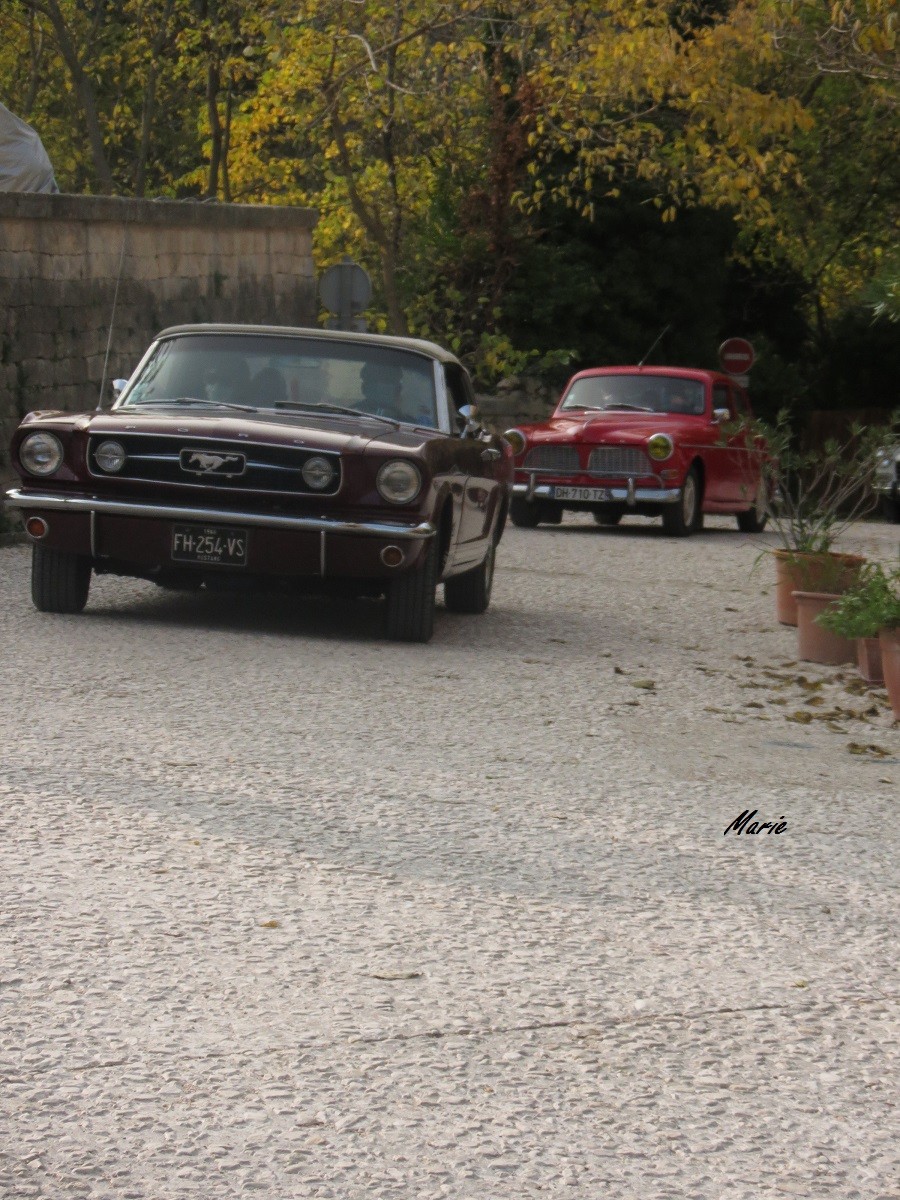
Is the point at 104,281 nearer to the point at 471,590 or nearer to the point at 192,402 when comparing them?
Result: the point at 471,590

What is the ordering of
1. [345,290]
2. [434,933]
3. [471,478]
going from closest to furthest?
1. [434,933]
2. [471,478]
3. [345,290]

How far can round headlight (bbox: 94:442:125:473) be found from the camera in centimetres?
1002

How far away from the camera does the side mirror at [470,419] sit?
11.0 metres

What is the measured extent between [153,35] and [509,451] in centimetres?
2325

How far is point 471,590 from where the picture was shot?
1220 centimetres

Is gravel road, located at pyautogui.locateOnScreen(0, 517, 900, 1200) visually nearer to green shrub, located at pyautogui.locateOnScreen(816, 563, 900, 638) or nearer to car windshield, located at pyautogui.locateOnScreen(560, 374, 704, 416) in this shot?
green shrub, located at pyautogui.locateOnScreen(816, 563, 900, 638)

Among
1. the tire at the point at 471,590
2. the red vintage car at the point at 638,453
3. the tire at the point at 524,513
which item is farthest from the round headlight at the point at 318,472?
the tire at the point at 524,513

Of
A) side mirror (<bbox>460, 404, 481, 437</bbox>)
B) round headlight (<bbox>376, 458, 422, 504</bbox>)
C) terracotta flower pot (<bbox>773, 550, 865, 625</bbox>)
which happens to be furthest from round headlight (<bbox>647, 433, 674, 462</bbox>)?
round headlight (<bbox>376, 458, 422, 504</bbox>)

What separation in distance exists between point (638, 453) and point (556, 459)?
86 cm

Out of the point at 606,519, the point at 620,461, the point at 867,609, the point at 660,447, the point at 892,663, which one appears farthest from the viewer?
the point at 606,519

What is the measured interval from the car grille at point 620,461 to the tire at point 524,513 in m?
1.07

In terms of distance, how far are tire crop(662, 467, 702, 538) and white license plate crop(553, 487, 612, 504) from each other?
26.6 inches

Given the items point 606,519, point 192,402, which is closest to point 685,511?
point 606,519

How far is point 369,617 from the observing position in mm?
11508
